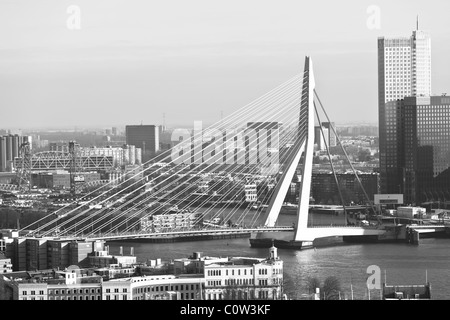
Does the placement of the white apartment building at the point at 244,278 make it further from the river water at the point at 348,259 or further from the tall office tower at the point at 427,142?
the tall office tower at the point at 427,142

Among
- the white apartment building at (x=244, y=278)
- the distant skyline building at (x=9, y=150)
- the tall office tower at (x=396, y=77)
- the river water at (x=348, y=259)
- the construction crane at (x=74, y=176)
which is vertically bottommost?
the river water at (x=348, y=259)

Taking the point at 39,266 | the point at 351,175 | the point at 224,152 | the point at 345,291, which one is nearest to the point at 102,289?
the point at 345,291

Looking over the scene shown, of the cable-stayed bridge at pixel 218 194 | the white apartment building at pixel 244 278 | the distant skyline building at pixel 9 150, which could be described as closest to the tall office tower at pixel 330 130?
the cable-stayed bridge at pixel 218 194

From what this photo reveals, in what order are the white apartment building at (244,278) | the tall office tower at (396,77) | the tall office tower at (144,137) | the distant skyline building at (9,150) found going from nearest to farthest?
the white apartment building at (244,278) < the tall office tower at (396,77) < the distant skyline building at (9,150) < the tall office tower at (144,137)

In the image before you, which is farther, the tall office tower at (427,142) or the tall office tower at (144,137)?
the tall office tower at (144,137)

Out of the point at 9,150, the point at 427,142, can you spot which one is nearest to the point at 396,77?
the point at 427,142

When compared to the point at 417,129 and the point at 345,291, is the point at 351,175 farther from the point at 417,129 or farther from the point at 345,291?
the point at 345,291
